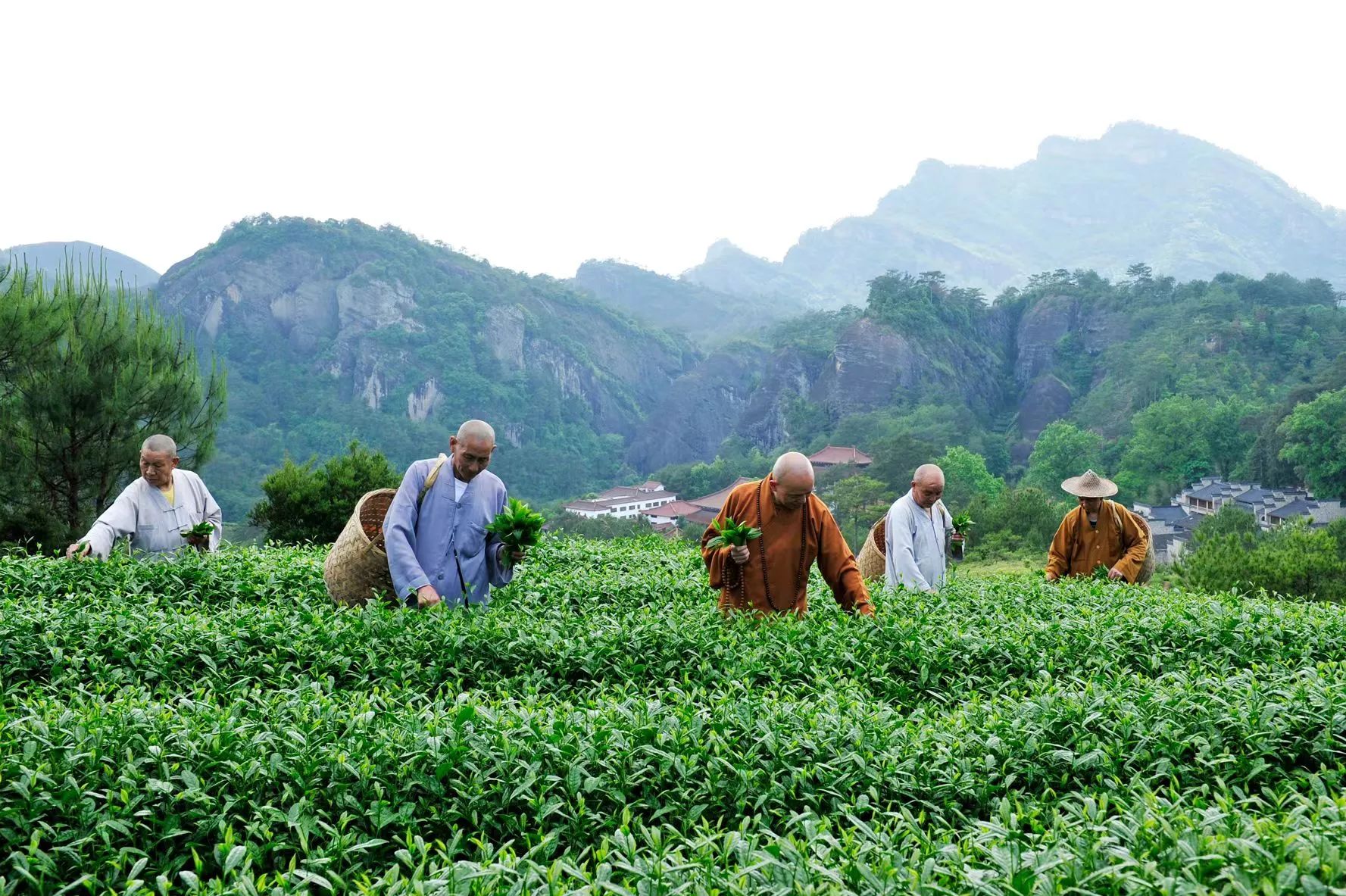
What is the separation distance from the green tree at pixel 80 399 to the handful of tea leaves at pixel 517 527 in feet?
27.1

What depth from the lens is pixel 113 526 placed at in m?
6.33

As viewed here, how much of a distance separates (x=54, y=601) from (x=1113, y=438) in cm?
5627

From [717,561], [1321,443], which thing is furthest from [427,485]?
[1321,443]

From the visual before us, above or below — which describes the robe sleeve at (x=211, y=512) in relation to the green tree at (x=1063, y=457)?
above

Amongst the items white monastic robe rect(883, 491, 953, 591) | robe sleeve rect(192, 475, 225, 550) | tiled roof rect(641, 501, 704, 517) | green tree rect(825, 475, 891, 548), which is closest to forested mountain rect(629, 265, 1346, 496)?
green tree rect(825, 475, 891, 548)

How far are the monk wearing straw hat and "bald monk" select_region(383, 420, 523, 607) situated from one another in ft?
14.1

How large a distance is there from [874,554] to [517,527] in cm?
328

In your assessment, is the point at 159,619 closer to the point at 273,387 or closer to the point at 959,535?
the point at 959,535

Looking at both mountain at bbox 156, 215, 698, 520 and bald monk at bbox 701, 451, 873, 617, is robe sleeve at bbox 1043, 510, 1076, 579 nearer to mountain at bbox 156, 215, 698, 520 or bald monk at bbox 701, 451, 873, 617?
bald monk at bbox 701, 451, 873, 617

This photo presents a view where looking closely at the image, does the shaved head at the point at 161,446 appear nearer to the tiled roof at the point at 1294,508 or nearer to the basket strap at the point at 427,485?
the basket strap at the point at 427,485

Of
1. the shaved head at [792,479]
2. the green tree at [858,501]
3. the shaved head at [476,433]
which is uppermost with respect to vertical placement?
the shaved head at [476,433]

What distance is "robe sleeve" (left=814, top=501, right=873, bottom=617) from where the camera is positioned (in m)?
5.25

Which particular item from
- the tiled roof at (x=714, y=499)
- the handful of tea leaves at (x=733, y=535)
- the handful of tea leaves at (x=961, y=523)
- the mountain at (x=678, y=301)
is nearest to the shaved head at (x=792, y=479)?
the handful of tea leaves at (x=733, y=535)

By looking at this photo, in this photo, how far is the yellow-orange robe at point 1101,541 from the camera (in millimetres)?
7410
